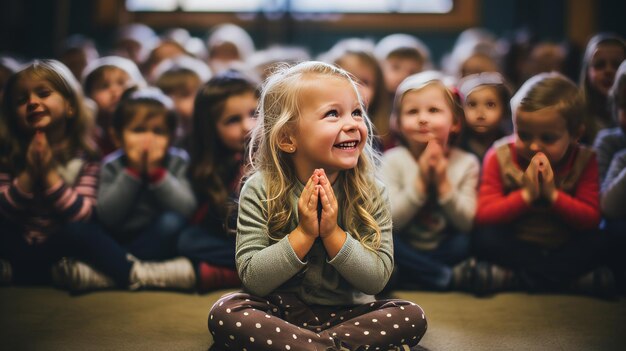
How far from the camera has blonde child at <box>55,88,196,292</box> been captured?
5.00ft

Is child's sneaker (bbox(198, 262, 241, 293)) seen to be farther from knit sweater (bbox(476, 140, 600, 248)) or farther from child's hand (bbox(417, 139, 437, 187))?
knit sweater (bbox(476, 140, 600, 248))

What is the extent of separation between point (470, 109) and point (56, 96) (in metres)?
0.99

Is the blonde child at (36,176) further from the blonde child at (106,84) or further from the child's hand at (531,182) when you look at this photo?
the child's hand at (531,182)

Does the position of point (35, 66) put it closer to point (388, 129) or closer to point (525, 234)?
point (388, 129)

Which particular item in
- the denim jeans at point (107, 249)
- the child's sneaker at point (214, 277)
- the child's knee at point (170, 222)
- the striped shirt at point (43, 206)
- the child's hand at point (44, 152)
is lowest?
the child's sneaker at point (214, 277)

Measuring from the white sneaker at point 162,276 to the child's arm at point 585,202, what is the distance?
873 millimetres

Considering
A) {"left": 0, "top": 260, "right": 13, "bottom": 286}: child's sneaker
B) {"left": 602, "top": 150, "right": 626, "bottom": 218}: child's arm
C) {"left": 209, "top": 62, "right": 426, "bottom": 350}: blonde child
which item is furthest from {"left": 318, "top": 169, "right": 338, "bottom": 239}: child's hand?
{"left": 0, "top": 260, "right": 13, "bottom": 286}: child's sneaker

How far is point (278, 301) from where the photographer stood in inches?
45.0

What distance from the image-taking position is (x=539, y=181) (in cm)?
141

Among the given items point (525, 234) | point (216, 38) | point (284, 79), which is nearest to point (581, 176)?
point (525, 234)

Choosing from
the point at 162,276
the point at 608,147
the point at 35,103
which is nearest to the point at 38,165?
the point at 35,103

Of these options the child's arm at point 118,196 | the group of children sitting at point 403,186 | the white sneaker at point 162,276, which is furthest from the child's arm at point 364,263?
the child's arm at point 118,196

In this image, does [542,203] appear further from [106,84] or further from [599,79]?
[106,84]

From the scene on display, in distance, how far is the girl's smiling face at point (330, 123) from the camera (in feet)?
3.63
